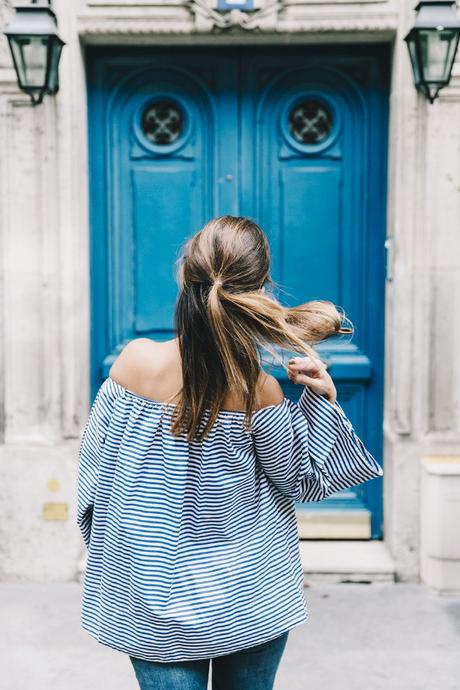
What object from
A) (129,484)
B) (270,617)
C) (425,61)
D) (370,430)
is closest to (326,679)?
(370,430)

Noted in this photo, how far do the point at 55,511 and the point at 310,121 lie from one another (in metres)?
2.59

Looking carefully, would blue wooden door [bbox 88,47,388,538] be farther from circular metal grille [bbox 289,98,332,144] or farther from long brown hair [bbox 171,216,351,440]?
long brown hair [bbox 171,216,351,440]

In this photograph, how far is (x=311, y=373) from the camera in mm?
1862

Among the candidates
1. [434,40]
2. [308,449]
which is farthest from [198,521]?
[434,40]

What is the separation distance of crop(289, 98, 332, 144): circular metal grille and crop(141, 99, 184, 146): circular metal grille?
64 centimetres

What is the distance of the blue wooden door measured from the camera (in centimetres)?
481

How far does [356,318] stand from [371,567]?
4.54 ft

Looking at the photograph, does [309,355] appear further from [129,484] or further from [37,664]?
[37,664]

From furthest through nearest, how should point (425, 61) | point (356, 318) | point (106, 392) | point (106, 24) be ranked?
point (356, 318)
point (106, 24)
point (425, 61)
point (106, 392)

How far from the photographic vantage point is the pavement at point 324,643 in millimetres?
3633

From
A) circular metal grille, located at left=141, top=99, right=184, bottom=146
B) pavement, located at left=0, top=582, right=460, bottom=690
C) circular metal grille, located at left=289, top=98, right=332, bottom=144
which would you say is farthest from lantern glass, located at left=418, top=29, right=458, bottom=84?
pavement, located at left=0, top=582, right=460, bottom=690

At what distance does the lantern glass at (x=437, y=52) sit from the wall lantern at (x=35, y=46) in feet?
5.98

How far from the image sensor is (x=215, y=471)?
1.78 m

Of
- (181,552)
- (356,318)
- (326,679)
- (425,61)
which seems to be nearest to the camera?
(181,552)
